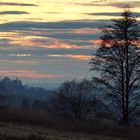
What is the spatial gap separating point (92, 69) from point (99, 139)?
16415 millimetres

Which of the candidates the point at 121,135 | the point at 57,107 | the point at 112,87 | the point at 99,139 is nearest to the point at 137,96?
the point at 112,87

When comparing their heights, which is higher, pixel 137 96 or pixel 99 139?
pixel 137 96

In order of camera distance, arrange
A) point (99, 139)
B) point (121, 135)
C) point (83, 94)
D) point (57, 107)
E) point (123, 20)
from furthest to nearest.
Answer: point (83, 94) < point (57, 107) < point (123, 20) < point (121, 135) < point (99, 139)

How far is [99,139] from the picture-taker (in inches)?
1061

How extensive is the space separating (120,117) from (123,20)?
845 cm

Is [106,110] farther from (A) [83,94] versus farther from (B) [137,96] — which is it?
(A) [83,94]

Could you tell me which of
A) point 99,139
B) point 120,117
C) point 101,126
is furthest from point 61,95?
point 99,139

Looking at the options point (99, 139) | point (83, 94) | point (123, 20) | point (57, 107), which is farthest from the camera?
point (83, 94)

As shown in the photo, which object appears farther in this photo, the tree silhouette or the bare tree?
the bare tree

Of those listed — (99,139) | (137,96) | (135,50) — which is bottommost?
(99,139)

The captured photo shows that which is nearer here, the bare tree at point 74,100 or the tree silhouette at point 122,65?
the tree silhouette at point 122,65

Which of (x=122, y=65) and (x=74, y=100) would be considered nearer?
(x=122, y=65)

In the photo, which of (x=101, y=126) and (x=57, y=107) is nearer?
(x=101, y=126)

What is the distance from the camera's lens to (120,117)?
43.2 meters
